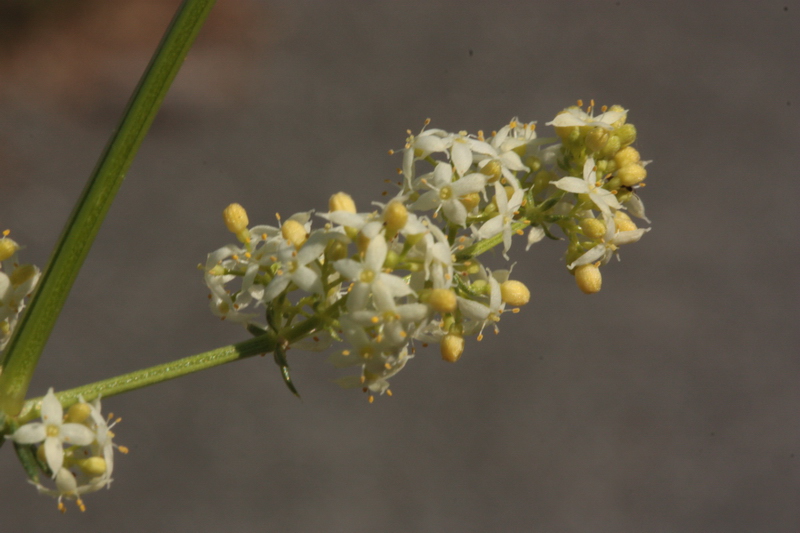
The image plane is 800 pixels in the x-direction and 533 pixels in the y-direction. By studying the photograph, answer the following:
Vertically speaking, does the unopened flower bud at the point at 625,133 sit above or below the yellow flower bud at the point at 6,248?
above

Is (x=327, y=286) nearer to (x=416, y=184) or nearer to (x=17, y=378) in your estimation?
(x=416, y=184)

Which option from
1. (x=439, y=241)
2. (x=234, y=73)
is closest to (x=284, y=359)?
(x=439, y=241)

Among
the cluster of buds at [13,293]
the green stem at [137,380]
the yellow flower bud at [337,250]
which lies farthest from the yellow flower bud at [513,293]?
the cluster of buds at [13,293]

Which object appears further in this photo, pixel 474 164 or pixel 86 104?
pixel 86 104

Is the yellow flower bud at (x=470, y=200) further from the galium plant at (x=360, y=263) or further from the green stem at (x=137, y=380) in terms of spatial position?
the green stem at (x=137, y=380)

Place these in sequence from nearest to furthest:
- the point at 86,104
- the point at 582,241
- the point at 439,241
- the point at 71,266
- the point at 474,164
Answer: the point at 71,266
the point at 439,241
the point at 474,164
the point at 582,241
the point at 86,104

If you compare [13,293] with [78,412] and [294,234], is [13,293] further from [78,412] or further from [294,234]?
[294,234]
